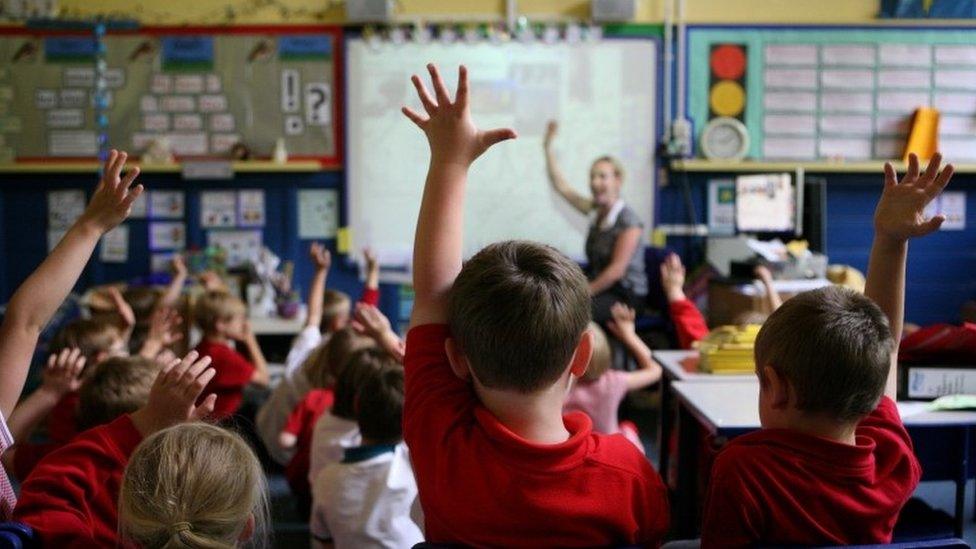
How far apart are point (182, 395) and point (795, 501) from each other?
32.3 inches

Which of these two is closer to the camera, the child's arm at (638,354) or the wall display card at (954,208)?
the child's arm at (638,354)

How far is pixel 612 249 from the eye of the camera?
199 inches

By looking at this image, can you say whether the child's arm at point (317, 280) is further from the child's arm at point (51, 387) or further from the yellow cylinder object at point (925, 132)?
the yellow cylinder object at point (925, 132)

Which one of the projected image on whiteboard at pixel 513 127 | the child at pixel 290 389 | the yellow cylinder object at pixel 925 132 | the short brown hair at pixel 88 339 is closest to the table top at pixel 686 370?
the child at pixel 290 389

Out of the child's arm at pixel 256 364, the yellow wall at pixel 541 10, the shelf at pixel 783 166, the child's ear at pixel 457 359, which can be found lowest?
the child's arm at pixel 256 364

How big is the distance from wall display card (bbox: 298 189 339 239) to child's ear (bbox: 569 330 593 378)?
465 cm

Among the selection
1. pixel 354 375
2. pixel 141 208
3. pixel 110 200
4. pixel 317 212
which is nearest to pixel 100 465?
pixel 110 200

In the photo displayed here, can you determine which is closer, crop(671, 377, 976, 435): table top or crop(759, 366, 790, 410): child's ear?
crop(759, 366, 790, 410): child's ear

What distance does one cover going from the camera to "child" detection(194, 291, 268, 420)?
3.31 meters

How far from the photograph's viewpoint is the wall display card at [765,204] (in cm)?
484

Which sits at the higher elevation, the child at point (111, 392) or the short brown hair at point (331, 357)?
the child at point (111, 392)

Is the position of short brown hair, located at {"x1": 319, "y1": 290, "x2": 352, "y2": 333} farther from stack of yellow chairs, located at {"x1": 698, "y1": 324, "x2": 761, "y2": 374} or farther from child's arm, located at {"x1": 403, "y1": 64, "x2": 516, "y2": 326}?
child's arm, located at {"x1": 403, "y1": 64, "x2": 516, "y2": 326}

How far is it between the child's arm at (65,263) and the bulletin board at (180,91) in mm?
4243

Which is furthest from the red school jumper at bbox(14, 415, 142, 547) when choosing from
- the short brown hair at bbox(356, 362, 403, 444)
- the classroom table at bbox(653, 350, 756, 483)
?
the classroom table at bbox(653, 350, 756, 483)
